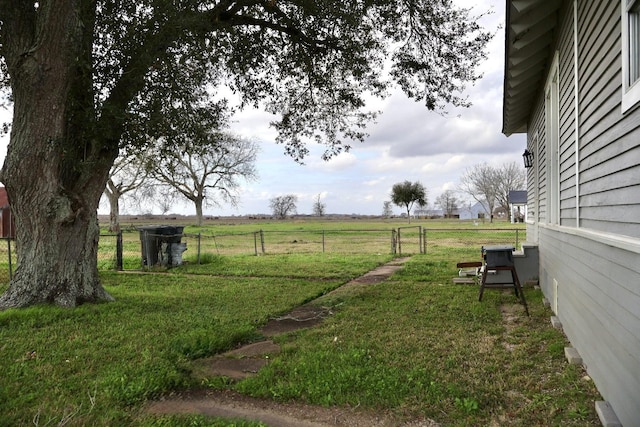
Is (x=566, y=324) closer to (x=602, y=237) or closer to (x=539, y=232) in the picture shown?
(x=602, y=237)

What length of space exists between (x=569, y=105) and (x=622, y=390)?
3.34m

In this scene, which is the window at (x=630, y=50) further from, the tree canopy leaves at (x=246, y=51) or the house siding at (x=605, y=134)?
the tree canopy leaves at (x=246, y=51)

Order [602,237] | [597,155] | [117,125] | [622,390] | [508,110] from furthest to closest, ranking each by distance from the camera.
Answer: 1. [508,110]
2. [117,125]
3. [597,155]
4. [602,237]
5. [622,390]

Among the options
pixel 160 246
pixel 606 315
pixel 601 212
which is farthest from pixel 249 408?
pixel 160 246

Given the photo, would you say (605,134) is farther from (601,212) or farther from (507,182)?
(507,182)

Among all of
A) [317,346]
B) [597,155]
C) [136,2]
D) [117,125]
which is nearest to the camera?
[597,155]

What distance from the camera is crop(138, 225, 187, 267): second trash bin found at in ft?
41.5

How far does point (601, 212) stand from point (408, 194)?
6467 centimetres

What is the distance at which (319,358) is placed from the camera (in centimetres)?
439

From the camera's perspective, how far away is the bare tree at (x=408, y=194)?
67.2 m

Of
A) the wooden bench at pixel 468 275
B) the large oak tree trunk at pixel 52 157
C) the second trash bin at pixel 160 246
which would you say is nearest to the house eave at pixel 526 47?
the wooden bench at pixel 468 275

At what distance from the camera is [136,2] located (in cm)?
692

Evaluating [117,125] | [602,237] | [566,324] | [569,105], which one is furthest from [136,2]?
[566,324]

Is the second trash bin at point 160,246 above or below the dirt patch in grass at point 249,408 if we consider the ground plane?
above
